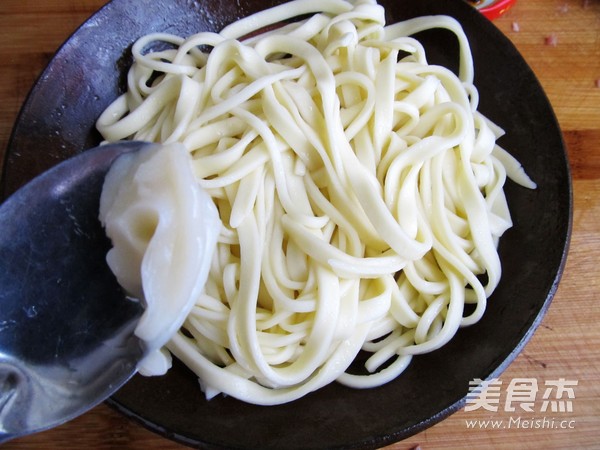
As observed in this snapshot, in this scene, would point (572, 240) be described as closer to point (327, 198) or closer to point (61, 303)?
point (327, 198)

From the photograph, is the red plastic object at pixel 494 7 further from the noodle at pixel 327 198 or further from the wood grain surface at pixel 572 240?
the noodle at pixel 327 198

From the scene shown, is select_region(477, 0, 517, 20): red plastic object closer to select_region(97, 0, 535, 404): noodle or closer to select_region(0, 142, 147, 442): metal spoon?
select_region(97, 0, 535, 404): noodle

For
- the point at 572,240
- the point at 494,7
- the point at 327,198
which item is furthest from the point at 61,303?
the point at 494,7

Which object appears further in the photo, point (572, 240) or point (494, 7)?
point (494, 7)

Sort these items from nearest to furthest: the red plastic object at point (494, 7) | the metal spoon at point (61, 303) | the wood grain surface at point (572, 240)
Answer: the metal spoon at point (61, 303)
the wood grain surface at point (572, 240)
the red plastic object at point (494, 7)

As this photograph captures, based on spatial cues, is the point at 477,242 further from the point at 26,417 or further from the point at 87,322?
the point at 26,417

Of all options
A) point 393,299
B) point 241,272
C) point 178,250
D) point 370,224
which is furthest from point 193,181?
point 393,299

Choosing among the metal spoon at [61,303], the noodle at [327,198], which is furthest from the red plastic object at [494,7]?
the metal spoon at [61,303]
